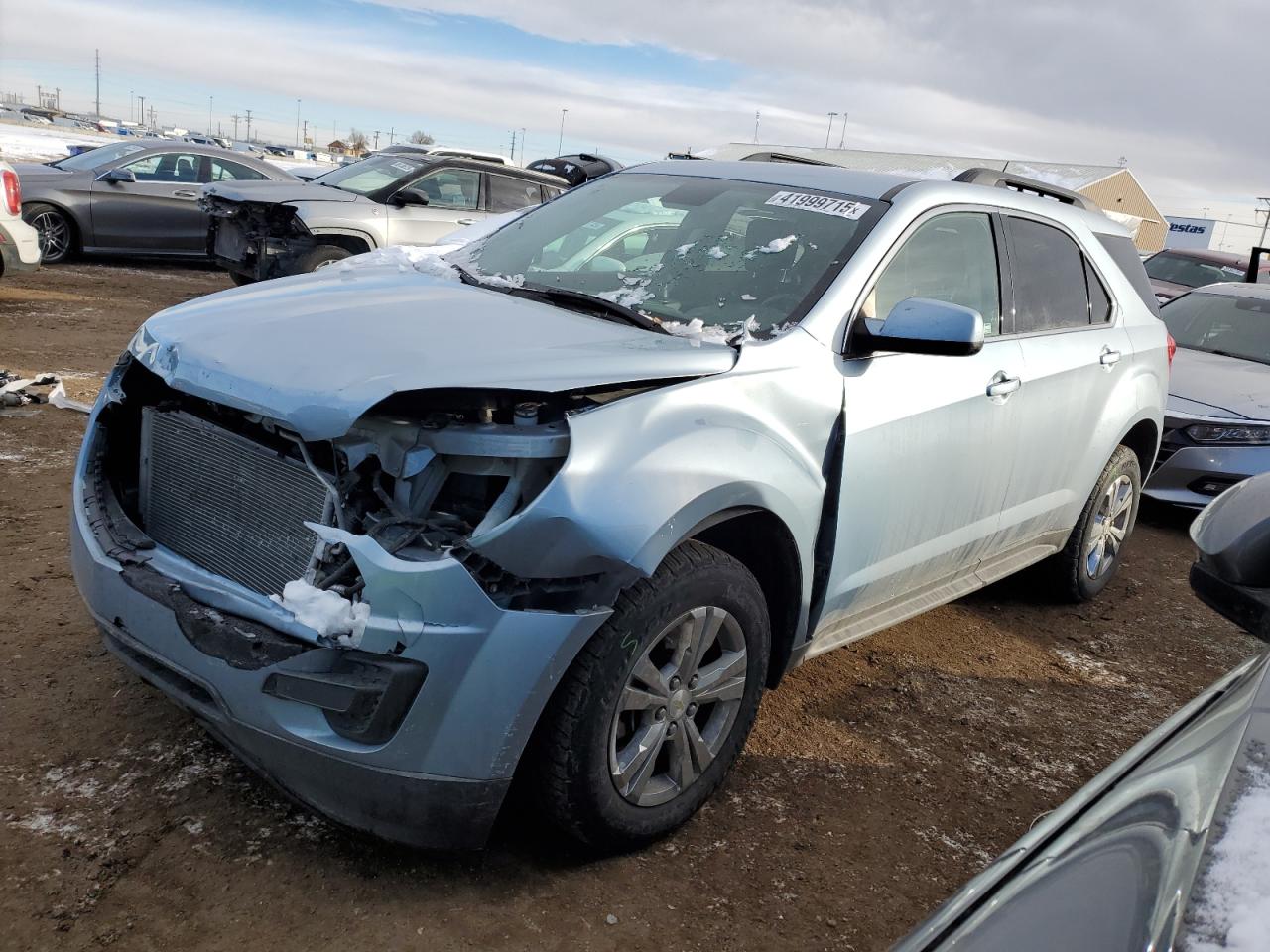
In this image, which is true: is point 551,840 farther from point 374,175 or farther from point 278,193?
point 374,175

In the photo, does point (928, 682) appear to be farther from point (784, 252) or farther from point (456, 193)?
point (456, 193)

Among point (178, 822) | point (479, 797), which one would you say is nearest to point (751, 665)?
point (479, 797)

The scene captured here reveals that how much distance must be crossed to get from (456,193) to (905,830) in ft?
28.5

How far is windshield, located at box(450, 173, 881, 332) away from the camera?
312cm

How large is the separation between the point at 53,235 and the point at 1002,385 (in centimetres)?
1119

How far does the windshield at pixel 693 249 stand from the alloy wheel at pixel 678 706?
0.89 metres

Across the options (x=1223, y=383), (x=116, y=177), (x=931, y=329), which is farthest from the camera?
(x=116, y=177)

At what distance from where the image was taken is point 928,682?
4.04 metres

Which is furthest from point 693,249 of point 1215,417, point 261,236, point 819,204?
point 261,236

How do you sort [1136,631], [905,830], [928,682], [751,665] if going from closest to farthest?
[751,665], [905,830], [928,682], [1136,631]

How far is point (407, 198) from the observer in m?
9.76

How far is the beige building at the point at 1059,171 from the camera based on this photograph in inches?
1278

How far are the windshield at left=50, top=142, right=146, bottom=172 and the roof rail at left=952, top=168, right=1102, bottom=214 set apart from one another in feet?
34.1

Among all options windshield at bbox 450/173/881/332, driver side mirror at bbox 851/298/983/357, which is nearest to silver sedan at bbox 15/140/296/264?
windshield at bbox 450/173/881/332
